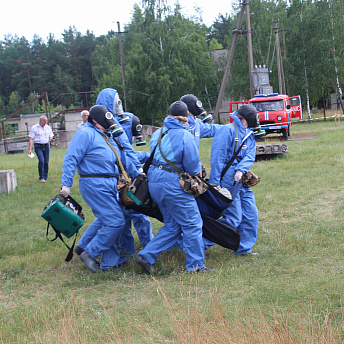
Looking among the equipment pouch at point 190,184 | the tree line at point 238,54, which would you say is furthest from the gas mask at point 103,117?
the tree line at point 238,54

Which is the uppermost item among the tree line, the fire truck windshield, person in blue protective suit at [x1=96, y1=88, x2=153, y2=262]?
the tree line

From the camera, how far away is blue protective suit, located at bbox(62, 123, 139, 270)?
5297 mm

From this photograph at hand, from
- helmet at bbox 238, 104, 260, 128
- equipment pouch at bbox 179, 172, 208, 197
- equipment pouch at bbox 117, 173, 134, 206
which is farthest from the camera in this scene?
helmet at bbox 238, 104, 260, 128

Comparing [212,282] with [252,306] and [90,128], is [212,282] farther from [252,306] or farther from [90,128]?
[90,128]

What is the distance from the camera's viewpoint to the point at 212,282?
4.71m

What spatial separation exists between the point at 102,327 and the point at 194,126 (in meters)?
3.16

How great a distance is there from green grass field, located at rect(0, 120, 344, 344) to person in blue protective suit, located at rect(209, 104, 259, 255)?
326 millimetres

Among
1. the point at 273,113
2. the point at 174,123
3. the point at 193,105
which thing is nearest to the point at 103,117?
the point at 174,123

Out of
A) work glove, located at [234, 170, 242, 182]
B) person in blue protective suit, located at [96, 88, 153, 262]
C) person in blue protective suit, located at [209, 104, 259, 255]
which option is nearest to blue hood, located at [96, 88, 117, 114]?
person in blue protective suit, located at [96, 88, 153, 262]

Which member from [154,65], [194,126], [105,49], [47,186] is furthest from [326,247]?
[105,49]

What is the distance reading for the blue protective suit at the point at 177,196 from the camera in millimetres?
5109

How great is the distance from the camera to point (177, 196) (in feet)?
16.8

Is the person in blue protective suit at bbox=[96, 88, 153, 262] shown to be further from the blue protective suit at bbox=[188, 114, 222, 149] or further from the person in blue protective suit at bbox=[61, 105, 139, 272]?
the blue protective suit at bbox=[188, 114, 222, 149]

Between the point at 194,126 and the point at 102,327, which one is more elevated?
the point at 194,126
